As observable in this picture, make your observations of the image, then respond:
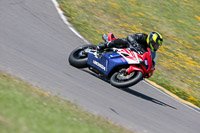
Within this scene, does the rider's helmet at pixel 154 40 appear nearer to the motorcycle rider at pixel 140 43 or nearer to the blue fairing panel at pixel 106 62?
the motorcycle rider at pixel 140 43

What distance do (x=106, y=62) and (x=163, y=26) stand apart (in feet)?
31.4

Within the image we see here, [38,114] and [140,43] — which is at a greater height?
[38,114]

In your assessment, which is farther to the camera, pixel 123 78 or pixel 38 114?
pixel 123 78

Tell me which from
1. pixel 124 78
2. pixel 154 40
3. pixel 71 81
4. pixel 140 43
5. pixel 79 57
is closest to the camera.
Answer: pixel 71 81

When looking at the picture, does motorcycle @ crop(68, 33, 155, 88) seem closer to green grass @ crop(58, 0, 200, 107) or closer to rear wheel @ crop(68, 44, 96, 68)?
rear wheel @ crop(68, 44, 96, 68)

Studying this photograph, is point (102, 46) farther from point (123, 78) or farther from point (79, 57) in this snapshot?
point (123, 78)

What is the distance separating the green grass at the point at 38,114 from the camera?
449 centimetres

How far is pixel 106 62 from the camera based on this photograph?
30.9 feet

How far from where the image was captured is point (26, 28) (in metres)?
12.1

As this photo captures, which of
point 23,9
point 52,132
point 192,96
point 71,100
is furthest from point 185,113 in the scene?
point 23,9

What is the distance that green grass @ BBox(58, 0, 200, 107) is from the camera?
41.8 feet

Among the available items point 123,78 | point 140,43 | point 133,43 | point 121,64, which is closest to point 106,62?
point 121,64

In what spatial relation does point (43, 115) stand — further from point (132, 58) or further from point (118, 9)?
point (118, 9)

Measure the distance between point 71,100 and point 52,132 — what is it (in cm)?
223
